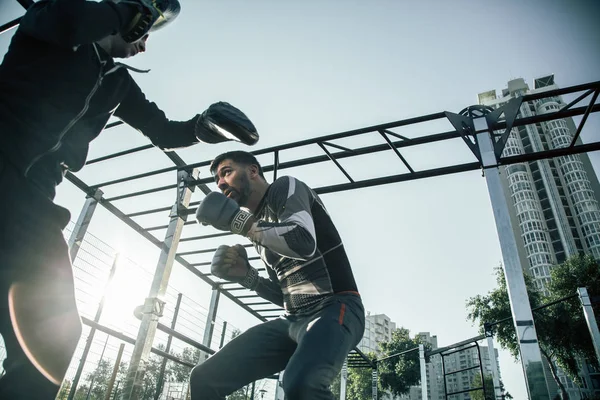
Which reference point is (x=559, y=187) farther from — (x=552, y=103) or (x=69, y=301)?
(x=69, y=301)

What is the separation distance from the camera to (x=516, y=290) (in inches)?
126

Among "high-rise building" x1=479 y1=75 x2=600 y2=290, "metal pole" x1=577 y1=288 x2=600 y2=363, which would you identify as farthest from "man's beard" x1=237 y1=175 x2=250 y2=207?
"high-rise building" x1=479 y1=75 x2=600 y2=290

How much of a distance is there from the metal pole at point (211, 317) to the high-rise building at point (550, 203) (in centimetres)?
5026

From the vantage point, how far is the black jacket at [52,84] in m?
1.26

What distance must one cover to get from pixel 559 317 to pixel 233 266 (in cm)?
2724

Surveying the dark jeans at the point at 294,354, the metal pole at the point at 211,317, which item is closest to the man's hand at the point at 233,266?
the dark jeans at the point at 294,354

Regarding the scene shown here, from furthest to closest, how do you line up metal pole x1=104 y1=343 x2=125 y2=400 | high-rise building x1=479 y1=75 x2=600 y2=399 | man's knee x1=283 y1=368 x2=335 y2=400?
high-rise building x1=479 y1=75 x2=600 y2=399, metal pole x1=104 y1=343 x2=125 y2=400, man's knee x1=283 y1=368 x2=335 y2=400

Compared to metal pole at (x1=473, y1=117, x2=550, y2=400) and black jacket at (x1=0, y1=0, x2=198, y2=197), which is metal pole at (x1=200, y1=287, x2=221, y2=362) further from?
black jacket at (x1=0, y1=0, x2=198, y2=197)

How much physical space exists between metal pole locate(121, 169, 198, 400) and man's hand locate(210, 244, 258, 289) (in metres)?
1.85

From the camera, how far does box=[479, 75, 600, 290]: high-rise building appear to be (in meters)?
49.1

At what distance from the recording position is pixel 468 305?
27844 millimetres

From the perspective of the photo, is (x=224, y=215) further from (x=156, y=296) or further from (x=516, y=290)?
(x=516, y=290)

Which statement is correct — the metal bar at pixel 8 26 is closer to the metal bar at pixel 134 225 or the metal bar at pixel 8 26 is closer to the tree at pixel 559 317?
the metal bar at pixel 134 225

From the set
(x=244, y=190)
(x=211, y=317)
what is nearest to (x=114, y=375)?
(x=244, y=190)
